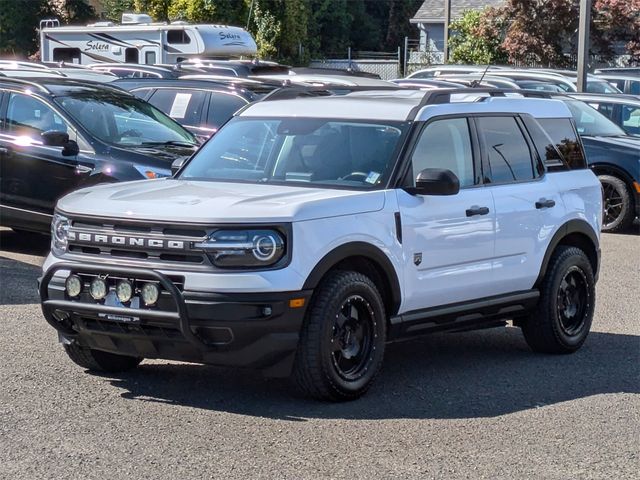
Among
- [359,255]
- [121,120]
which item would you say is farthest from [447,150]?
[121,120]

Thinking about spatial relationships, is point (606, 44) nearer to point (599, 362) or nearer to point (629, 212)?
point (629, 212)

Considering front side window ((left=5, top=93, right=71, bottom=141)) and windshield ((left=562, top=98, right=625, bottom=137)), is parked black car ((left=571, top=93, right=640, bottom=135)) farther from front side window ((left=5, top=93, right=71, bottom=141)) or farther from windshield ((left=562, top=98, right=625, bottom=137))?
front side window ((left=5, top=93, right=71, bottom=141))

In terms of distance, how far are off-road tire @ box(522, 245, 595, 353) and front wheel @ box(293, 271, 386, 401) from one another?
5.97ft

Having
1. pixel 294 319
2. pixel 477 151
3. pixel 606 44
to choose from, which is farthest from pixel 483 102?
pixel 606 44

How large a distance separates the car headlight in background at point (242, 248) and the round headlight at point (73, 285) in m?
0.80

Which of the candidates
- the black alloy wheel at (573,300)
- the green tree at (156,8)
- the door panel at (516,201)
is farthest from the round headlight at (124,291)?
the green tree at (156,8)

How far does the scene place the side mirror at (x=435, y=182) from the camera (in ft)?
24.1

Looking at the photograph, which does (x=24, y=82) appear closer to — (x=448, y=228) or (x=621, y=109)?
(x=448, y=228)

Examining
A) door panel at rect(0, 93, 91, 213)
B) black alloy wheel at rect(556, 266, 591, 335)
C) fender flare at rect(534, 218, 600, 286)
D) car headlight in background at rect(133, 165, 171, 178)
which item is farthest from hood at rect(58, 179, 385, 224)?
door panel at rect(0, 93, 91, 213)

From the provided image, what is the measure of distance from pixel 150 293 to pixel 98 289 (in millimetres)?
366

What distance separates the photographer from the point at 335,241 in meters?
6.84

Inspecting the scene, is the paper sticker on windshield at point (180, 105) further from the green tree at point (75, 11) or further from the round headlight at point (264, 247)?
the green tree at point (75, 11)

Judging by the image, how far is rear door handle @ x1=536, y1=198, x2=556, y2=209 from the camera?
27.9 feet

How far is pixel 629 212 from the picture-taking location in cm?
1630
